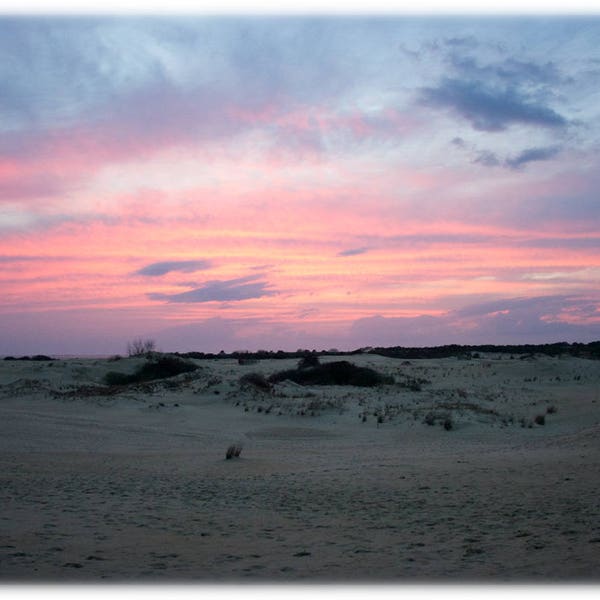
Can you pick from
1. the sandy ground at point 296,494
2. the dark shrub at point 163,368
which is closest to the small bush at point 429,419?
the sandy ground at point 296,494

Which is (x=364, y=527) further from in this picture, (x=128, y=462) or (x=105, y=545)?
(x=128, y=462)

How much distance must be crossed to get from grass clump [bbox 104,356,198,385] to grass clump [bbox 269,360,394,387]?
6255mm

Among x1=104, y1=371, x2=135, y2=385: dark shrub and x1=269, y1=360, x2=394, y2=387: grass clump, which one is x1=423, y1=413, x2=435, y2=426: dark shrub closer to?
x1=269, y1=360, x2=394, y2=387: grass clump

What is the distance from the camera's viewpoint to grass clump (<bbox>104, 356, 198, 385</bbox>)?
1687 inches

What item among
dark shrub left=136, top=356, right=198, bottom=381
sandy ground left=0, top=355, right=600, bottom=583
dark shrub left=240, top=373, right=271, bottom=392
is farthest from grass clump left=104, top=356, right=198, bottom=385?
sandy ground left=0, top=355, right=600, bottom=583

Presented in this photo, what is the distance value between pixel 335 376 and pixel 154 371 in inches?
477

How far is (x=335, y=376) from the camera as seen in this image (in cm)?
4116

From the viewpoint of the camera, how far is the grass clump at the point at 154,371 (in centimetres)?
4284

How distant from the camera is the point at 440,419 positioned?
2322cm

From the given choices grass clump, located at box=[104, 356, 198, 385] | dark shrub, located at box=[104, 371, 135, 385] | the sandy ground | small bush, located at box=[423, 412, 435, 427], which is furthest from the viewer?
grass clump, located at box=[104, 356, 198, 385]

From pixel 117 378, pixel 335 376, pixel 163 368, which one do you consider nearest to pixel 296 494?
pixel 335 376

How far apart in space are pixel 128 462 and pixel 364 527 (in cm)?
786

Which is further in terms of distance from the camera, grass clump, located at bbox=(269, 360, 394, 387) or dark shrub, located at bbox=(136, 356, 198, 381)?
dark shrub, located at bbox=(136, 356, 198, 381)

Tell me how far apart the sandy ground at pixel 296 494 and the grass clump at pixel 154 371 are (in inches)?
604
